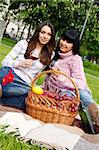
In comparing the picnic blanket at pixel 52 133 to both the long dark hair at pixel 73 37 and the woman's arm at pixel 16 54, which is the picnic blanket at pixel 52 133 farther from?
the long dark hair at pixel 73 37

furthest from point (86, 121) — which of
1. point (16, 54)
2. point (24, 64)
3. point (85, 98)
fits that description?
point (16, 54)

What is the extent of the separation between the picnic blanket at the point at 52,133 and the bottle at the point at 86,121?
106 millimetres

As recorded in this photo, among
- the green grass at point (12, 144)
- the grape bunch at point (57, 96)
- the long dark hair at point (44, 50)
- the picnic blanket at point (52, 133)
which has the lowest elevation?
the picnic blanket at point (52, 133)

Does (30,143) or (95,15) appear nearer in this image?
(30,143)

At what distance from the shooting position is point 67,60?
7234 mm

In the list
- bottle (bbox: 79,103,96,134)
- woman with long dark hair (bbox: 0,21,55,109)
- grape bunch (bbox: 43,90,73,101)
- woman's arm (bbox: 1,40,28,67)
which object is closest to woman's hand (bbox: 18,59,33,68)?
woman with long dark hair (bbox: 0,21,55,109)

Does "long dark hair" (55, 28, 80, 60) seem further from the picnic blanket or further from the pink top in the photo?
the picnic blanket

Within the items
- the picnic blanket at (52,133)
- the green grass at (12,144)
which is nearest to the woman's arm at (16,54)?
the picnic blanket at (52,133)

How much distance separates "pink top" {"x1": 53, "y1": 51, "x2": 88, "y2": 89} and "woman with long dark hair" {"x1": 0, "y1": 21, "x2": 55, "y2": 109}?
0.18 metres

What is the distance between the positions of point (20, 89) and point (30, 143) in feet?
6.00

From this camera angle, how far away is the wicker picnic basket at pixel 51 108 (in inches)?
262

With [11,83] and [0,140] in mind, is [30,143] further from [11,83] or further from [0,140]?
[11,83]

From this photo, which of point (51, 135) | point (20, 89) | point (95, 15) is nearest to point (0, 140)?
point (51, 135)

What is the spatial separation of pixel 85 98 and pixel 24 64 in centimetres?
97
